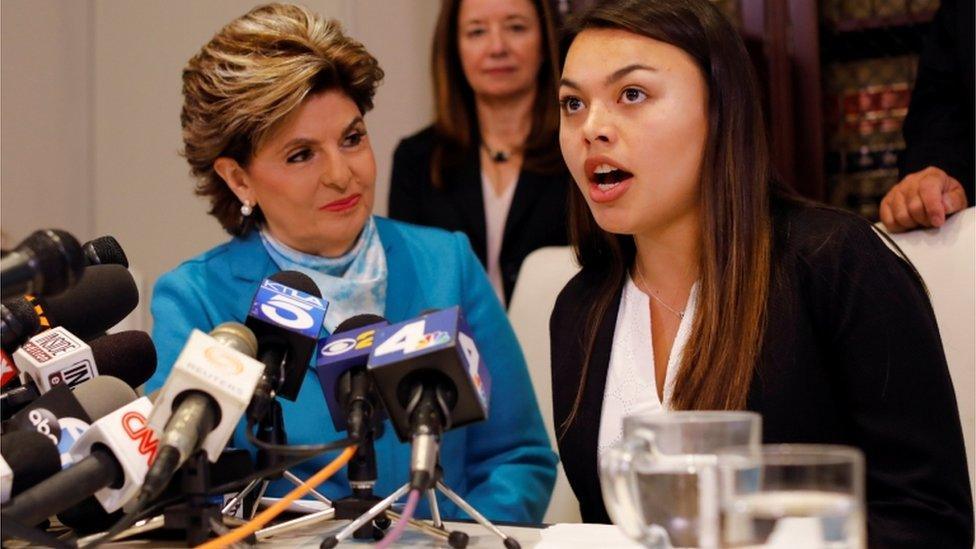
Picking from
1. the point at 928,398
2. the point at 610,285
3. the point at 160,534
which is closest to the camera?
the point at 160,534

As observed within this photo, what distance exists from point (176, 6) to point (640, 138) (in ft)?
7.27

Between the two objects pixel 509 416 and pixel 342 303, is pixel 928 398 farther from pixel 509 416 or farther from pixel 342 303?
pixel 342 303

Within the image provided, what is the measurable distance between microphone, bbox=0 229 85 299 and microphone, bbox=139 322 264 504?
0.13 metres

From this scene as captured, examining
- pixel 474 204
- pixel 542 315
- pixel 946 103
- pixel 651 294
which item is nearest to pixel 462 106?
pixel 474 204

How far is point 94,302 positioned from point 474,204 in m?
1.52

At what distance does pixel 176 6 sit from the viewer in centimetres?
344

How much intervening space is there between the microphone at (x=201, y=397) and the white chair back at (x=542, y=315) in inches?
45.1

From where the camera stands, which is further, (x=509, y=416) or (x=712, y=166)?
(x=509, y=416)

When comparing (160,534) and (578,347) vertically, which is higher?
(578,347)

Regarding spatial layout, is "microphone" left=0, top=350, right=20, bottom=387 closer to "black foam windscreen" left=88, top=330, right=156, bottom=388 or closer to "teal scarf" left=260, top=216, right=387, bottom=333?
"black foam windscreen" left=88, top=330, right=156, bottom=388

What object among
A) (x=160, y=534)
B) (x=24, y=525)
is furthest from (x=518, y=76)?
(x=24, y=525)

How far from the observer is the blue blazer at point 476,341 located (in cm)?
192

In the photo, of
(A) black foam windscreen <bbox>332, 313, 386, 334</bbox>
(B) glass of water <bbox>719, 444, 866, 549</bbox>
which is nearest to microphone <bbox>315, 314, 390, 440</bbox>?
(A) black foam windscreen <bbox>332, 313, 386, 334</bbox>

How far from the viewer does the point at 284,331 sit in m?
1.22
